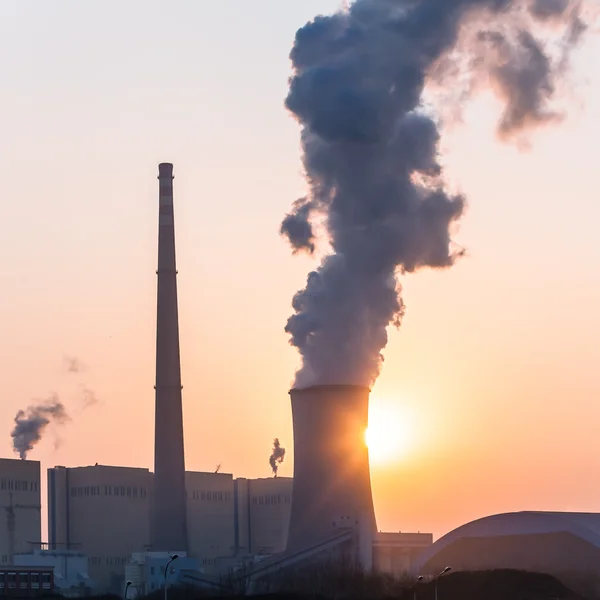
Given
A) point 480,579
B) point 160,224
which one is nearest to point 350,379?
point 480,579

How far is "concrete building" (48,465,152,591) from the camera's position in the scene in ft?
277

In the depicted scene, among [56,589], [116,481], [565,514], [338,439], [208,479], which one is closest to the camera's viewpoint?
[338,439]

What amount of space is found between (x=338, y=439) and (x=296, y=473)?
2.60 meters

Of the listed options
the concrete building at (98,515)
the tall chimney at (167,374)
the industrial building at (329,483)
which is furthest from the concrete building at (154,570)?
the concrete building at (98,515)

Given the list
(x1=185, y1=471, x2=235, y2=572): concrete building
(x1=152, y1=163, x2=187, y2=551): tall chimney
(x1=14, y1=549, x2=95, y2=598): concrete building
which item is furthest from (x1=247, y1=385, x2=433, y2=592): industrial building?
Result: (x1=185, y1=471, x2=235, y2=572): concrete building

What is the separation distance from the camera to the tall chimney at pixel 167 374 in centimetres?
7600

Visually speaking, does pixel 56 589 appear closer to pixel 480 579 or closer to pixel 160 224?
pixel 160 224

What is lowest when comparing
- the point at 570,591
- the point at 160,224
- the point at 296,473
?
the point at 570,591

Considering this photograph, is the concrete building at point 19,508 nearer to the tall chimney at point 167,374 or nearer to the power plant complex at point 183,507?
the power plant complex at point 183,507

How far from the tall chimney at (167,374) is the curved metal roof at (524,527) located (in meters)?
13.9

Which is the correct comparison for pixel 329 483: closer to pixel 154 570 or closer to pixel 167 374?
pixel 154 570

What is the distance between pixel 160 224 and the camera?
250 feet

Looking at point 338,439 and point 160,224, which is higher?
point 160,224

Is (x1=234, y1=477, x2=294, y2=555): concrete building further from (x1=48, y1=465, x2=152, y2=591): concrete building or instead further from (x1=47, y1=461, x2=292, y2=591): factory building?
(x1=48, y1=465, x2=152, y2=591): concrete building
